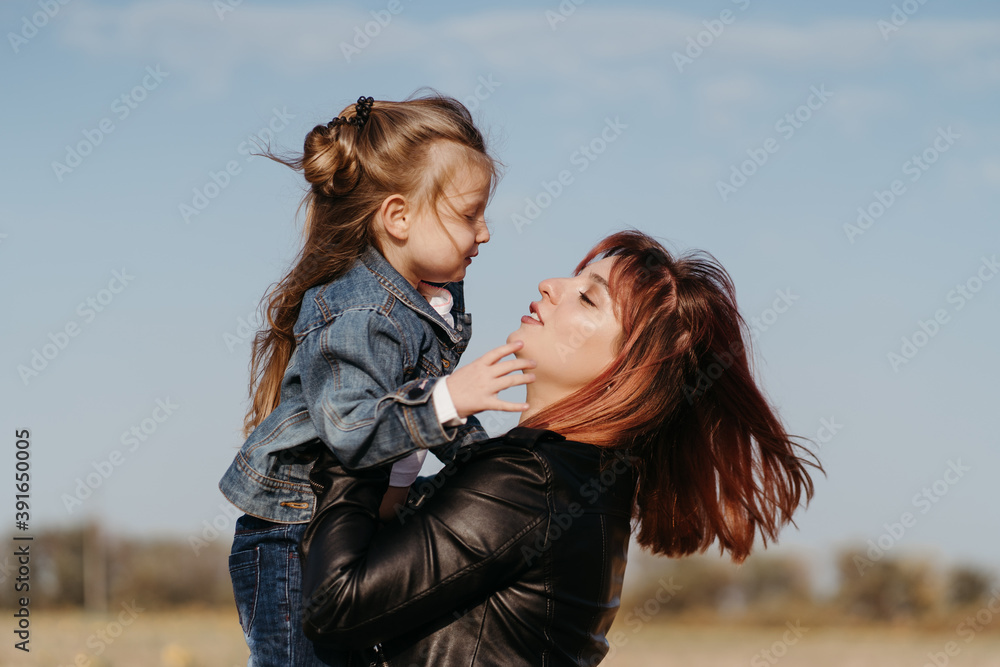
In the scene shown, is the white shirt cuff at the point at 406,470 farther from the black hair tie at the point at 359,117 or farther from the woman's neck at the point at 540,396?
the black hair tie at the point at 359,117

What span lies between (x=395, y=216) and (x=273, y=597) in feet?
4.35

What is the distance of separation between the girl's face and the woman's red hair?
50cm

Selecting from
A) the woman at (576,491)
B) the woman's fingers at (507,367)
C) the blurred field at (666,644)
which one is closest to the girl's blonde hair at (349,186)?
the woman at (576,491)

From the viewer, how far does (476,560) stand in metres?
2.45

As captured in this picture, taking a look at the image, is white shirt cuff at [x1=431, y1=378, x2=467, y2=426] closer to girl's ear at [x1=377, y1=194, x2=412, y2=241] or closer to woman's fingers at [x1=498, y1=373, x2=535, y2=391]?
woman's fingers at [x1=498, y1=373, x2=535, y2=391]

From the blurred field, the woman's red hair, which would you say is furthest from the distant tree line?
the woman's red hair

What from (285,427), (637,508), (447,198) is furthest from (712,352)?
(285,427)

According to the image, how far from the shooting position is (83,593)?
18219mm

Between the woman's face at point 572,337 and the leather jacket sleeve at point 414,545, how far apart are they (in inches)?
19.8

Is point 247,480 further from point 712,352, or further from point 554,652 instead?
point 712,352

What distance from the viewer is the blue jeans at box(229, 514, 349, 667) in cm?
263

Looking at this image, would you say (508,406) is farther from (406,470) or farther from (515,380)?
(406,470)

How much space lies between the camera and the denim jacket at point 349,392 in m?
2.51

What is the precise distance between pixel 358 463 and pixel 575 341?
3.02ft
